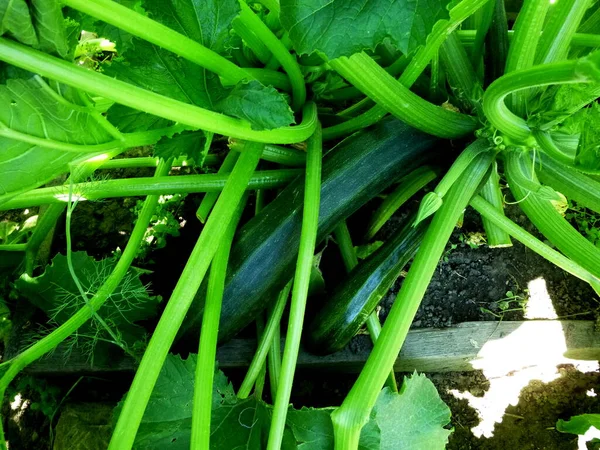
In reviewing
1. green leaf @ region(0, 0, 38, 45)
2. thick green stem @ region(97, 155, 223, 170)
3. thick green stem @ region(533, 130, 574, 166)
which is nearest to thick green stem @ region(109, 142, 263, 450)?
thick green stem @ region(97, 155, 223, 170)

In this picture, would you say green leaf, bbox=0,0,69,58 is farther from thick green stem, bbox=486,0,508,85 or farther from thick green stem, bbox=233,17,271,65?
thick green stem, bbox=486,0,508,85

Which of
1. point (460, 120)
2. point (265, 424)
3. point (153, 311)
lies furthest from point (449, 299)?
point (153, 311)

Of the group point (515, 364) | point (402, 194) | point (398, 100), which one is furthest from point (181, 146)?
point (515, 364)

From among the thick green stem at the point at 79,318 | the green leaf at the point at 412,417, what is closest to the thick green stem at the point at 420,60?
the thick green stem at the point at 79,318

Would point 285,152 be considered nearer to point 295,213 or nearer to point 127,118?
point 295,213

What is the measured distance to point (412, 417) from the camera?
127cm

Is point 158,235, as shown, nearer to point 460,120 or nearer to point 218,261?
point 218,261

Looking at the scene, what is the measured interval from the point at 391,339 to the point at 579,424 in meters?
0.79

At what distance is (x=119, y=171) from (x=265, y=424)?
99cm

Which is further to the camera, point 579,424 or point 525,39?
point 579,424

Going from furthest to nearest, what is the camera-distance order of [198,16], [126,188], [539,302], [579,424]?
[539,302] < [579,424] < [126,188] < [198,16]

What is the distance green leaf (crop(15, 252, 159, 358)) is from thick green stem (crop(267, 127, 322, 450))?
0.47 metres

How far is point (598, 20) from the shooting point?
1.36 meters

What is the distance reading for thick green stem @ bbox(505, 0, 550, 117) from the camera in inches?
41.9
